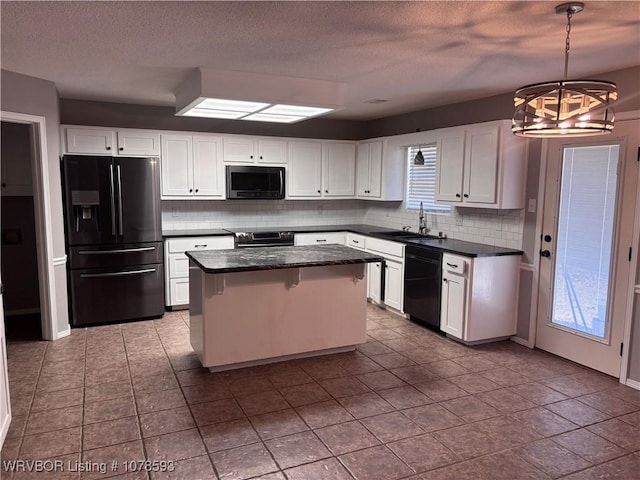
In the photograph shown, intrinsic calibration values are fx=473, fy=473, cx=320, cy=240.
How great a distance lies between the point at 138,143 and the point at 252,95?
2.21 metres

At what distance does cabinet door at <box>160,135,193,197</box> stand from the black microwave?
0.49m

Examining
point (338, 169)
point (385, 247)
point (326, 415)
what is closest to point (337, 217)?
point (338, 169)

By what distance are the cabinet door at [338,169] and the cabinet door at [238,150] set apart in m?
1.04

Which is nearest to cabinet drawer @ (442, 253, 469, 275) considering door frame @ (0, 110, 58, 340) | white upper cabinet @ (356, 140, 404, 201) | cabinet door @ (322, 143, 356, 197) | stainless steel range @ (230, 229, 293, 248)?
white upper cabinet @ (356, 140, 404, 201)

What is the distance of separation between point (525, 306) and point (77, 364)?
405 cm

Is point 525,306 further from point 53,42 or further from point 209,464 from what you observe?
point 53,42

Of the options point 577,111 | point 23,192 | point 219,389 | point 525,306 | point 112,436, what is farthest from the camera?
point 23,192

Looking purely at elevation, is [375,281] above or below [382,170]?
below

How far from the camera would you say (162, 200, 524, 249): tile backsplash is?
4.80 m

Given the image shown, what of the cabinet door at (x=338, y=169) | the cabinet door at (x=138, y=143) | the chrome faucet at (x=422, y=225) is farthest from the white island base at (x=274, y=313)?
the cabinet door at (x=338, y=169)

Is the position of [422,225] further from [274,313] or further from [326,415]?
[326,415]

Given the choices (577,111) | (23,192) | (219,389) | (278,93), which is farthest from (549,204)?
(23,192)

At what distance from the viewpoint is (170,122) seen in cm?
586

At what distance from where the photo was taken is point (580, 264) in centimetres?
400
